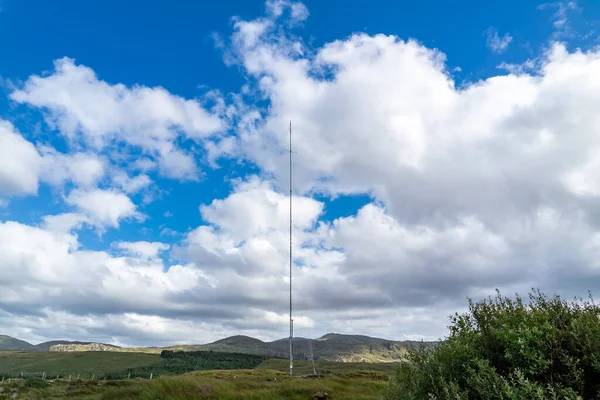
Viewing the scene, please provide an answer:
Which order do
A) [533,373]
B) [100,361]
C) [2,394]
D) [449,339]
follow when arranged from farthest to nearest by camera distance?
[100,361] < [2,394] < [449,339] < [533,373]

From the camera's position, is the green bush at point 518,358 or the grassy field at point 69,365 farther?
the grassy field at point 69,365

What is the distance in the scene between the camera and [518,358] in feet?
24.7

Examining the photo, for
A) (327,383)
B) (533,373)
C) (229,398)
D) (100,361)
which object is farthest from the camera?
(100,361)

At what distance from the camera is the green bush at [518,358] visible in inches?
275

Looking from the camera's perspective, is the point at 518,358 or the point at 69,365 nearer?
the point at 518,358

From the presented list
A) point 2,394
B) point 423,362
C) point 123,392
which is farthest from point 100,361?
point 423,362

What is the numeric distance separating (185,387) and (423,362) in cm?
1693

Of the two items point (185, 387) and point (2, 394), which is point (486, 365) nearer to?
point (185, 387)

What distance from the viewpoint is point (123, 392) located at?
23.3 meters

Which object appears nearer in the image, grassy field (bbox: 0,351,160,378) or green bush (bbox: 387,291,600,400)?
green bush (bbox: 387,291,600,400)

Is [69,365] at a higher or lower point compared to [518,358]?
lower

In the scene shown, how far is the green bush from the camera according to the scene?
6992mm

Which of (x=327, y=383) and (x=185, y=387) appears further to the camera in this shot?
(x=327, y=383)

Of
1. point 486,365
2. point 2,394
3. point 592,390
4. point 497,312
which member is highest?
point 497,312
